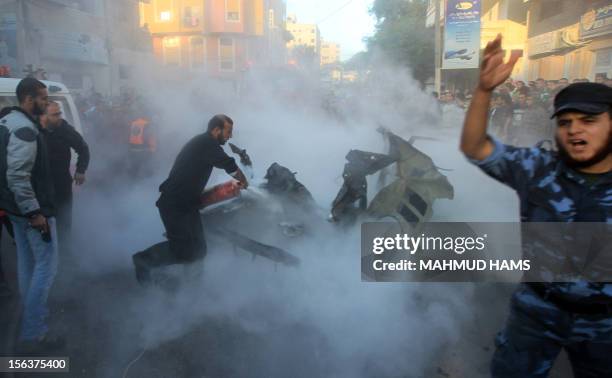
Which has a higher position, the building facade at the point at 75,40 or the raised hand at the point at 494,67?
the building facade at the point at 75,40

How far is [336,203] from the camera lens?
402 cm

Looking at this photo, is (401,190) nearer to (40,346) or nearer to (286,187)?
(286,187)

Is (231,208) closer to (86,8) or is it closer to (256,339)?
(256,339)

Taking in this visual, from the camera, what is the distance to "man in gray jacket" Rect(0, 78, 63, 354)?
2764mm

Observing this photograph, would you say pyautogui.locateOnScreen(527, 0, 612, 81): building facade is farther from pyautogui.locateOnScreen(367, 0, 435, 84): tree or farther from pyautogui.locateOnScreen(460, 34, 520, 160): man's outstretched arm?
pyautogui.locateOnScreen(460, 34, 520, 160): man's outstretched arm

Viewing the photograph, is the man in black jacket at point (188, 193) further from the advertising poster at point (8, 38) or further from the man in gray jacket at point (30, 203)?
the advertising poster at point (8, 38)

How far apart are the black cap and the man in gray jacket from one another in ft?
9.22

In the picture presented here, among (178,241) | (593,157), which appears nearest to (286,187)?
(178,241)

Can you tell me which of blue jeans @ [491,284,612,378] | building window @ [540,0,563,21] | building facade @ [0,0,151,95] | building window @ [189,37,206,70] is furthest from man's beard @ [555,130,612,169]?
building window @ [189,37,206,70]

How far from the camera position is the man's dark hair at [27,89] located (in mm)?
2930

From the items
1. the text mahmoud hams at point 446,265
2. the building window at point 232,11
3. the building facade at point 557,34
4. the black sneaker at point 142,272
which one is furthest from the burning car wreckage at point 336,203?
the building window at point 232,11

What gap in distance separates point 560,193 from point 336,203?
2487 millimetres

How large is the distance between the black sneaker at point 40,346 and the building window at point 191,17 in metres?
26.5

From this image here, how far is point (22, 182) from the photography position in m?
2.77
